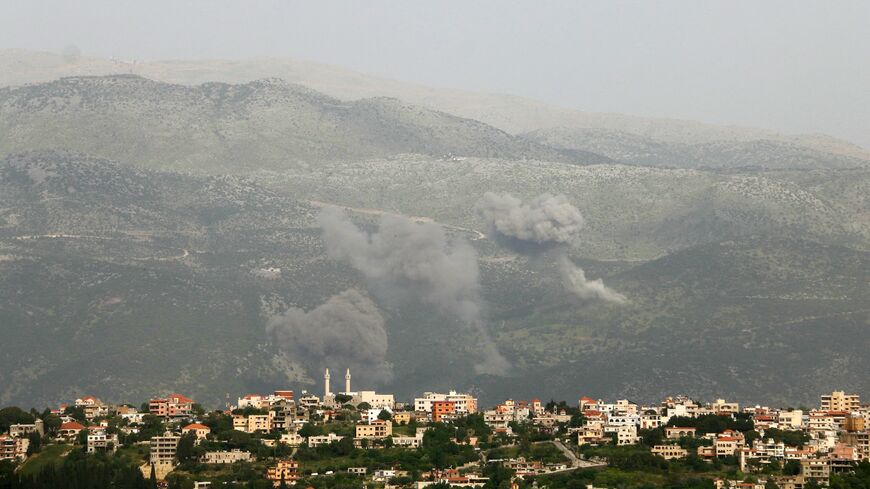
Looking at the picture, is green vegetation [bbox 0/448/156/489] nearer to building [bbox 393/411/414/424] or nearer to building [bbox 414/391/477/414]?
building [bbox 393/411/414/424]

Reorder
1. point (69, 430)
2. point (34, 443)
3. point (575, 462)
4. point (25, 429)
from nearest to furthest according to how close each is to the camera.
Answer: point (575, 462)
point (34, 443)
point (25, 429)
point (69, 430)

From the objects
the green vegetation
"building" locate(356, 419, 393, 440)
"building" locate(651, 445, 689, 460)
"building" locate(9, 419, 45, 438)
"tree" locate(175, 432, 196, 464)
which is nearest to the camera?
the green vegetation

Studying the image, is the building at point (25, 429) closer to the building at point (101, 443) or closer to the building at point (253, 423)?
the building at point (101, 443)

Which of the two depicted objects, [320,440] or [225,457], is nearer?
[225,457]

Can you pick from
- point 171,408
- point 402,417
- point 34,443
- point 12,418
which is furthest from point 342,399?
point 34,443

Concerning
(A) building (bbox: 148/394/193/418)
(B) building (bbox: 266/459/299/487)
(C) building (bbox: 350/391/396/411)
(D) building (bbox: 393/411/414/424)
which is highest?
(B) building (bbox: 266/459/299/487)

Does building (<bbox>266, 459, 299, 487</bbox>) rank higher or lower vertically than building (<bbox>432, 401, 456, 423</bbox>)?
higher

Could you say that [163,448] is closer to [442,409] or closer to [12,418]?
[12,418]

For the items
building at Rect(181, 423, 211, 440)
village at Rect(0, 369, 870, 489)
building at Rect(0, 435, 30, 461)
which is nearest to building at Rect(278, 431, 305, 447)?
village at Rect(0, 369, 870, 489)
